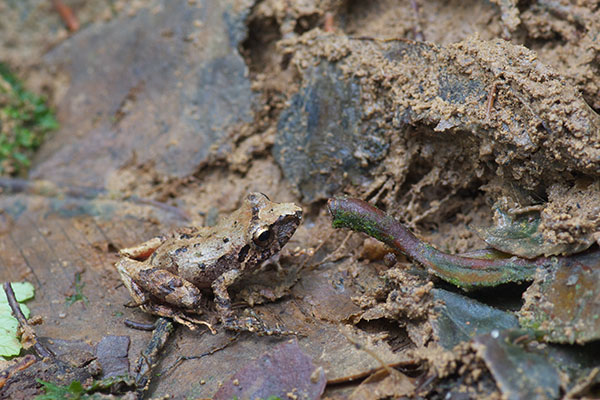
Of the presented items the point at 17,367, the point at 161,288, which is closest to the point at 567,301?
the point at 161,288

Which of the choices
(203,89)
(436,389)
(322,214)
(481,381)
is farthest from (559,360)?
(203,89)

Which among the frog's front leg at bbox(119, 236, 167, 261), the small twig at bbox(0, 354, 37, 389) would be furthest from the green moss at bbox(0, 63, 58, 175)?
the small twig at bbox(0, 354, 37, 389)

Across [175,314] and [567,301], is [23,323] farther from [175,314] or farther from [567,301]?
[567,301]

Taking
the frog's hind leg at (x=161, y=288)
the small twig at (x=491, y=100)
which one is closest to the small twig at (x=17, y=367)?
the frog's hind leg at (x=161, y=288)

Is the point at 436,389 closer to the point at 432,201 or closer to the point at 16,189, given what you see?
the point at 432,201

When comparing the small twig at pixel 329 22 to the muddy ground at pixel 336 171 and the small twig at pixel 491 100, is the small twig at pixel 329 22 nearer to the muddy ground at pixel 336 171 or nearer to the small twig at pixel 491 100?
the muddy ground at pixel 336 171
